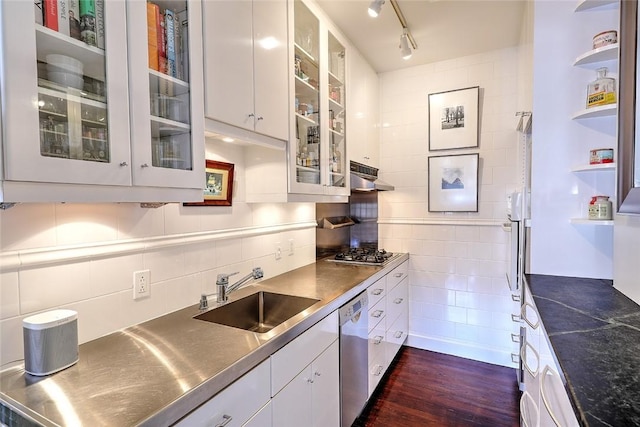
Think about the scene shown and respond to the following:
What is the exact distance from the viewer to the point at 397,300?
2744mm

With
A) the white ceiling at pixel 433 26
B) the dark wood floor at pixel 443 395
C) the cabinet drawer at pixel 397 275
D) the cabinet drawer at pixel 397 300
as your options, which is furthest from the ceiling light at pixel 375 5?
the dark wood floor at pixel 443 395

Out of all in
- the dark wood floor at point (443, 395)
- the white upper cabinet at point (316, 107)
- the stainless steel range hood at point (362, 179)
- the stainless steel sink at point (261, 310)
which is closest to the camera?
the stainless steel sink at point (261, 310)

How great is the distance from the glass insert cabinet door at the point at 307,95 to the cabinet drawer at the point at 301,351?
812 millimetres

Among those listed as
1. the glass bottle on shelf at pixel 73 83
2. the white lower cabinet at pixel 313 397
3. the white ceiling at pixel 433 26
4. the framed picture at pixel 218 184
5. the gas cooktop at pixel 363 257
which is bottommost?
the white lower cabinet at pixel 313 397

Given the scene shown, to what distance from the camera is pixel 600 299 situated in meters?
1.39

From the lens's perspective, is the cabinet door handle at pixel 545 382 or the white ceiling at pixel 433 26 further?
the white ceiling at pixel 433 26

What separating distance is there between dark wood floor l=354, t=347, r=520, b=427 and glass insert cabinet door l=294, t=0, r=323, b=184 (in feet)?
5.29

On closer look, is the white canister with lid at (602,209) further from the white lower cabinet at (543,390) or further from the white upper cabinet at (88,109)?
the white upper cabinet at (88,109)

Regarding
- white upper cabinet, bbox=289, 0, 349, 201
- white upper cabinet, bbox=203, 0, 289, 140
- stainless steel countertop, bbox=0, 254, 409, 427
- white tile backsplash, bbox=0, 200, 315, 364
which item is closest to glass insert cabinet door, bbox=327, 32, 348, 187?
white upper cabinet, bbox=289, 0, 349, 201

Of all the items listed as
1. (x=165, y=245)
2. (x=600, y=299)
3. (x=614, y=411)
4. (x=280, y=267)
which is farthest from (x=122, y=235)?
(x=600, y=299)

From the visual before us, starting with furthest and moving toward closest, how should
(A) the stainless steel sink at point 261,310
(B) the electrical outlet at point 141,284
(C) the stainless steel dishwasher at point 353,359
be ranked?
(C) the stainless steel dishwasher at point 353,359 < (A) the stainless steel sink at point 261,310 < (B) the electrical outlet at point 141,284

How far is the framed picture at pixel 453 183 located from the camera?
2.84 meters

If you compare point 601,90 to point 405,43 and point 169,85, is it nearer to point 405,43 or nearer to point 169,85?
point 405,43

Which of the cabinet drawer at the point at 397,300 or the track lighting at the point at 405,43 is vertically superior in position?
the track lighting at the point at 405,43
